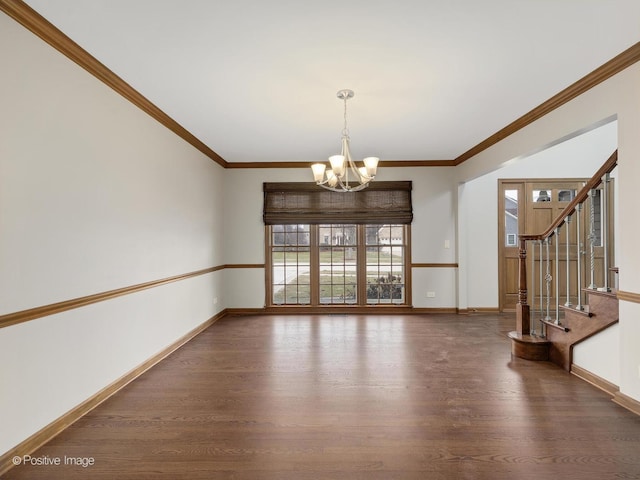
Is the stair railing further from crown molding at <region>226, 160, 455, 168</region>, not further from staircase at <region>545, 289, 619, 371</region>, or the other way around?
crown molding at <region>226, 160, 455, 168</region>

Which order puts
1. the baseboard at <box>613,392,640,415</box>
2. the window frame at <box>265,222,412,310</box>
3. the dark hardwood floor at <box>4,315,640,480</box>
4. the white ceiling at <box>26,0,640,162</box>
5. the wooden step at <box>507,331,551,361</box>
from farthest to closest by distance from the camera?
the window frame at <box>265,222,412,310</box> < the wooden step at <box>507,331,551,361</box> < the baseboard at <box>613,392,640,415</box> < the white ceiling at <box>26,0,640,162</box> < the dark hardwood floor at <box>4,315,640,480</box>

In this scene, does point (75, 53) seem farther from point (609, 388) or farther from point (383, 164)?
point (609, 388)

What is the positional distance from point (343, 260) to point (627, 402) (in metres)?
3.99

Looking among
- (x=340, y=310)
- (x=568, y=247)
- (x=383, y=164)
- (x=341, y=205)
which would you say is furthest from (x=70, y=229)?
(x=383, y=164)

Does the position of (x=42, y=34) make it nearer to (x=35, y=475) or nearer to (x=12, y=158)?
(x=12, y=158)

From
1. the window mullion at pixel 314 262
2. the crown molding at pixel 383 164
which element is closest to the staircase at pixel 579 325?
the crown molding at pixel 383 164

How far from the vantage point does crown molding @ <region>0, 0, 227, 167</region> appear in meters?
1.93

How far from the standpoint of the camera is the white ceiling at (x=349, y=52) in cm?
201

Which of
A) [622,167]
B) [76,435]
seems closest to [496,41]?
[622,167]

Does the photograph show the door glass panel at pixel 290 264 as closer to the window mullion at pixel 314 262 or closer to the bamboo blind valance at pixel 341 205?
the window mullion at pixel 314 262

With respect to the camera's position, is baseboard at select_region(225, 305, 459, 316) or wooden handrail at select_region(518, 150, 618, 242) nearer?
wooden handrail at select_region(518, 150, 618, 242)

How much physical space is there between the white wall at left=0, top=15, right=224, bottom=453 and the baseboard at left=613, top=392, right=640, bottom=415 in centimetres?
402

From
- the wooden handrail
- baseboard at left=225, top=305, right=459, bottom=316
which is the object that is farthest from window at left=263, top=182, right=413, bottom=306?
the wooden handrail

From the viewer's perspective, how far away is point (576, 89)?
2.97m
